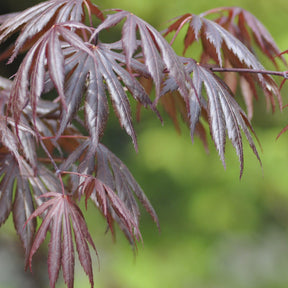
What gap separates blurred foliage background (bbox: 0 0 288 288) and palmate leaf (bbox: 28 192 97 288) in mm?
2229

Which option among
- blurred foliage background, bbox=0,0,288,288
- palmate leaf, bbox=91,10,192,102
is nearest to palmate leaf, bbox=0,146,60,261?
palmate leaf, bbox=91,10,192,102

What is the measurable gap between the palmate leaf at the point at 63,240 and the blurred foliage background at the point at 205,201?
2229 millimetres

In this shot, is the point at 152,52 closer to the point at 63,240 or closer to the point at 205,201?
the point at 63,240

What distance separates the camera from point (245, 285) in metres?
3.23

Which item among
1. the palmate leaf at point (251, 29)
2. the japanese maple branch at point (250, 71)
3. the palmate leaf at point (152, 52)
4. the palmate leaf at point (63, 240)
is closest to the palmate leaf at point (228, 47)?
the japanese maple branch at point (250, 71)

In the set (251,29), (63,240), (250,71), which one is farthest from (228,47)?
(63,240)

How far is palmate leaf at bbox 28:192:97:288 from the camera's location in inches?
30.2

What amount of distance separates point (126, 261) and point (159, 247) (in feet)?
0.77

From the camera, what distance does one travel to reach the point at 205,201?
301 centimetres

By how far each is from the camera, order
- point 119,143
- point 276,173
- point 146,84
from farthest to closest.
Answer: point 119,143 < point 276,173 < point 146,84

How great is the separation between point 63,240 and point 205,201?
229 centimetres

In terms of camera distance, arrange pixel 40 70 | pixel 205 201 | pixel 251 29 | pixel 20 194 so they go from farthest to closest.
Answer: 1. pixel 205 201
2. pixel 251 29
3. pixel 20 194
4. pixel 40 70

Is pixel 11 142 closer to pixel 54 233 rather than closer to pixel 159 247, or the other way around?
pixel 54 233

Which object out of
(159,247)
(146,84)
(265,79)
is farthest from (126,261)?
(265,79)
